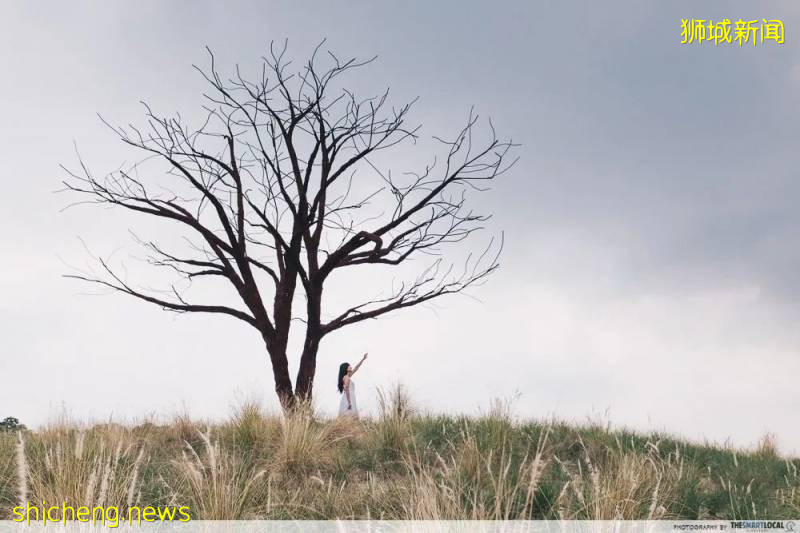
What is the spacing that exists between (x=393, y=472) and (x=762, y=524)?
12.3 feet

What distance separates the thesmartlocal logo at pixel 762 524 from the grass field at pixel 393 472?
9.8 inches

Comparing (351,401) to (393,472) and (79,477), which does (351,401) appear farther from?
(79,477)

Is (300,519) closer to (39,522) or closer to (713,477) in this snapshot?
(39,522)

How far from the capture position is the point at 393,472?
25.8 feet

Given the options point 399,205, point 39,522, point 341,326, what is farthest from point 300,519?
point 399,205

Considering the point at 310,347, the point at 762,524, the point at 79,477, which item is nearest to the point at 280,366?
the point at 310,347

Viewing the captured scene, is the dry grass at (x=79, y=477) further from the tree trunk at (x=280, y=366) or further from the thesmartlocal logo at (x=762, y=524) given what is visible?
the tree trunk at (x=280, y=366)

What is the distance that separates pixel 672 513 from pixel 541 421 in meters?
3.88

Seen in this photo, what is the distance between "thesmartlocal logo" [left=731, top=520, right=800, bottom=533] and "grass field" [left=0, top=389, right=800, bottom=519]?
25 centimetres

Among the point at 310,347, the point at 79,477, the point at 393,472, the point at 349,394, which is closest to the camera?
the point at 79,477

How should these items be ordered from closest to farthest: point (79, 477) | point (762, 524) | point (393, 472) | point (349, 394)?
point (79, 477)
point (762, 524)
point (393, 472)
point (349, 394)

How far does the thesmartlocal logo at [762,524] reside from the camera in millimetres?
5671

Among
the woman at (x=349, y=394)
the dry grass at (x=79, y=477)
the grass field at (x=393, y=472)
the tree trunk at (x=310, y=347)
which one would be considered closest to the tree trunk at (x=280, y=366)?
the tree trunk at (x=310, y=347)

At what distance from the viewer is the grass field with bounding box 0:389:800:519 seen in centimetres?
541
